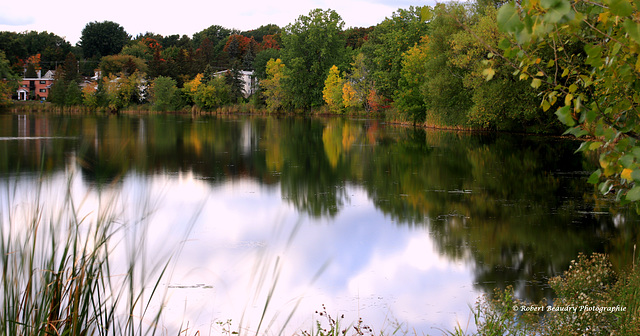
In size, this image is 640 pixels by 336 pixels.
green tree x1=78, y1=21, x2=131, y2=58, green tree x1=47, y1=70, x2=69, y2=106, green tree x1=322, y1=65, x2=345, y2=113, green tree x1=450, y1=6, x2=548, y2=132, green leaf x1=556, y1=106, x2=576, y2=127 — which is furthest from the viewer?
green tree x1=78, y1=21, x2=131, y2=58

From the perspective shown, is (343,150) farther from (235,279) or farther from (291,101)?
(291,101)

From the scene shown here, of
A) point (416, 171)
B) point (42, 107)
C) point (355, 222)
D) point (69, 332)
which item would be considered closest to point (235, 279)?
point (355, 222)

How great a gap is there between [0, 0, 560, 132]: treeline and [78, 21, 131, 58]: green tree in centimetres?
18

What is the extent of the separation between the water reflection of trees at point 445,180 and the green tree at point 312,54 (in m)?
36.7

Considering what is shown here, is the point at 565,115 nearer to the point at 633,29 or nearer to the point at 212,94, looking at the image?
the point at 633,29

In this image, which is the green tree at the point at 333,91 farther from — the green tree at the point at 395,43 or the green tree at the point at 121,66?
the green tree at the point at 121,66

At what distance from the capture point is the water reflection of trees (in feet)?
25.0

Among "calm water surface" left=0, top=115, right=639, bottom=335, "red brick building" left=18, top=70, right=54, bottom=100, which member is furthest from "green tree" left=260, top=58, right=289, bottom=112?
"calm water surface" left=0, top=115, right=639, bottom=335

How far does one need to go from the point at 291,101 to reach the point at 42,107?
101 feet

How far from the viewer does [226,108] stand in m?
69.1

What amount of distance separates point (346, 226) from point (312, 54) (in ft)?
185

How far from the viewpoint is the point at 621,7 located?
2.28 m

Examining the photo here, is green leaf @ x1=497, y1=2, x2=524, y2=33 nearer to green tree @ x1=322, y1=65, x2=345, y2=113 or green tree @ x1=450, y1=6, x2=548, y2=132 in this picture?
green tree @ x1=450, y1=6, x2=548, y2=132

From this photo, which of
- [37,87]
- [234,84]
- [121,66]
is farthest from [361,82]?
[37,87]
